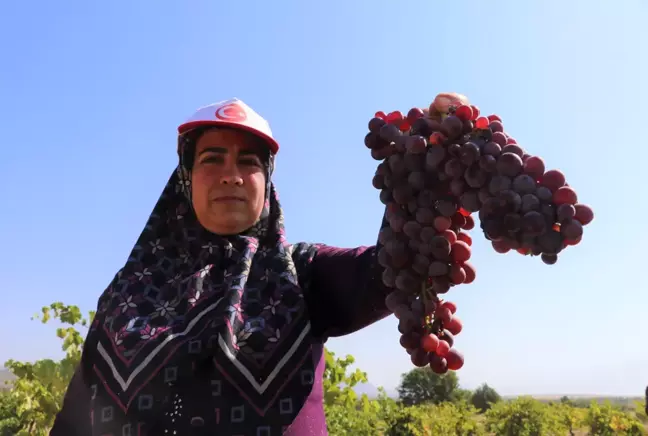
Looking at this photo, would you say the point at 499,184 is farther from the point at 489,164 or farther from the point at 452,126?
the point at 452,126

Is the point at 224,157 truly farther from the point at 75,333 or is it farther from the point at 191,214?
the point at 75,333

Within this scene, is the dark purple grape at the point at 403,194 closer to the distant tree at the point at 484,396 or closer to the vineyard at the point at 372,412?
the vineyard at the point at 372,412

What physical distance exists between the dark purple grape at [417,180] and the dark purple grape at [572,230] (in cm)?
31

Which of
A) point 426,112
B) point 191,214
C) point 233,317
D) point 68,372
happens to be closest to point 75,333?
point 68,372

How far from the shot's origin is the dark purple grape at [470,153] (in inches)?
40.6

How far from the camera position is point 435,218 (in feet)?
3.65

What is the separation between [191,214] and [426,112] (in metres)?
1.01

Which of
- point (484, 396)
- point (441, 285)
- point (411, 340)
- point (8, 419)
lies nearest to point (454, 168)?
point (441, 285)

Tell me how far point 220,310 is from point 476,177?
2.75ft

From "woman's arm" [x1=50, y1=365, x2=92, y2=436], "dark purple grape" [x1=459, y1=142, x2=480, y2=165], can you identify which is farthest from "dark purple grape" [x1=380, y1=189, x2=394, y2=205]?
"woman's arm" [x1=50, y1=365, x2=92, y2=436]

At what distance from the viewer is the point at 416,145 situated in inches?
43.7

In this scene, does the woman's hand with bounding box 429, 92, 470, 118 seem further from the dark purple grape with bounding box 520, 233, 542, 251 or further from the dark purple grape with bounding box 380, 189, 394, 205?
the dark purple grape with bounding box 520, 233, 542, 251

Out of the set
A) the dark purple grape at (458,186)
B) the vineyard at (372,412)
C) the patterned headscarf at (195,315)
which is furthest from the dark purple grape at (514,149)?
the vineyard at (372,412)

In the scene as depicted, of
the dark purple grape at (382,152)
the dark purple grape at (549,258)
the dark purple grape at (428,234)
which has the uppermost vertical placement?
the dark purple grape at (382,152)
